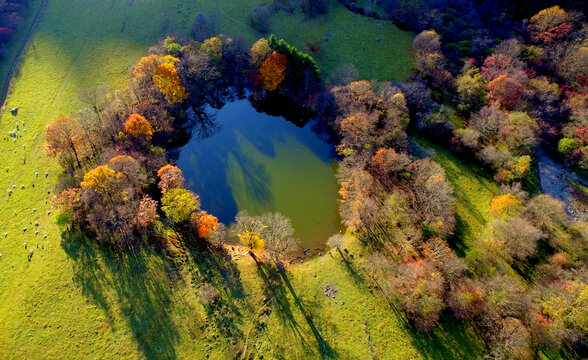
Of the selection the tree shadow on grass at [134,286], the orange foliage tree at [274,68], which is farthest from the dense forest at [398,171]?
the tree shadow on grass at [134,286]

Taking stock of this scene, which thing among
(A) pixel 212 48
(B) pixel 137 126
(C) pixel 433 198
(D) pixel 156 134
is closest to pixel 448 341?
(C) pixel 433 198

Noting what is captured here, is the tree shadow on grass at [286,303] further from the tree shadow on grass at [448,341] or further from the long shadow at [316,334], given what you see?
the tree shadow on grass at [448,341]

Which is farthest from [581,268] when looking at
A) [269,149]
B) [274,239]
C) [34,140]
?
[34,140]

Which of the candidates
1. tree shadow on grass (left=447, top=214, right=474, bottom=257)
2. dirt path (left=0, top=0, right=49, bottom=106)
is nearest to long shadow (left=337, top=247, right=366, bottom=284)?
tree shadow on grass (left=447, top=214, right=474, bottom=257)

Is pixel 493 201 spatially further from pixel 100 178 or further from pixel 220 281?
pixel 100 178

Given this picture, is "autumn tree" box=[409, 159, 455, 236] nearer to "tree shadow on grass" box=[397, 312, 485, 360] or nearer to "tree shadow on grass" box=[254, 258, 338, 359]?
"tree shadow on grass" box=[397, 312, 485, 360]

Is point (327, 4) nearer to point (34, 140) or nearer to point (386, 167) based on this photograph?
point (386, 167)
